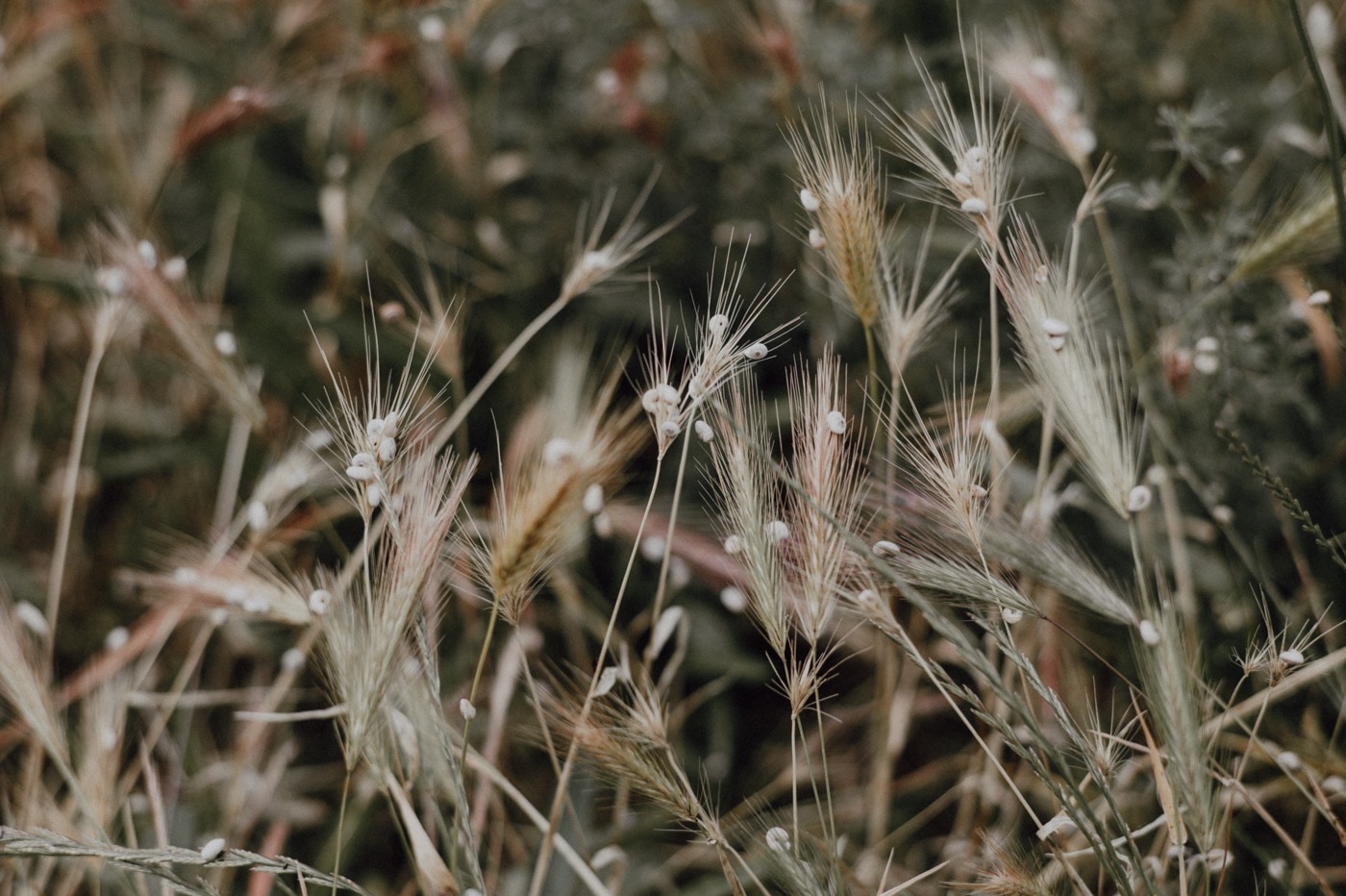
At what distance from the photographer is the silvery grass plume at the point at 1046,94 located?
2.65 ft

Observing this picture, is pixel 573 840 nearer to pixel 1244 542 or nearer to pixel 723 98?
pixel 1244 542

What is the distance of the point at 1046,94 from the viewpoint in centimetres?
88

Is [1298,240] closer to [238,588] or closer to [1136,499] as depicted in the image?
[1136,499]

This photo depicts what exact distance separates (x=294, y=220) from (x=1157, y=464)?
112 centimetres

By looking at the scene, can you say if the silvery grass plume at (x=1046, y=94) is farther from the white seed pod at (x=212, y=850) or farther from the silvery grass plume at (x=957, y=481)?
the white seed pod at (x=212, y=850)

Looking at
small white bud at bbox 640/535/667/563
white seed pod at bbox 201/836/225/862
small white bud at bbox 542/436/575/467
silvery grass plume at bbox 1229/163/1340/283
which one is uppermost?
silvery grass plume at bbox 1229/163/1340/283

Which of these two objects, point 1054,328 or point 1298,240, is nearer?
point 1054,328

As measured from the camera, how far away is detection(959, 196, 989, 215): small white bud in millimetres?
638

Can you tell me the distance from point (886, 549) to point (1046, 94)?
0.50 metres

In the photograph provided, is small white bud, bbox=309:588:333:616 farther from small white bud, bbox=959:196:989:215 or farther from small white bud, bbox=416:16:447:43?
small white bud, bbox=416:16:447:43

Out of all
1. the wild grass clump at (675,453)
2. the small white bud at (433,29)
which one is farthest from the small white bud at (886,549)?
the small white bud at (433,29)

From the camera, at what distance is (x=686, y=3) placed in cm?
129

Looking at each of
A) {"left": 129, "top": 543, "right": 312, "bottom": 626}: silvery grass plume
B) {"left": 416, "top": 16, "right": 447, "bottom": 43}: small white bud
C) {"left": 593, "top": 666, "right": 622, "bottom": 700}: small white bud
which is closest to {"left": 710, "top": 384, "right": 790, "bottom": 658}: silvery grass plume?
{"left": 593, "top": 666, "right": 622, "bottom": 700}: small white bud

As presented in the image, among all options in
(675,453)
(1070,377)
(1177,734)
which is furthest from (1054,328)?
(675,453)
